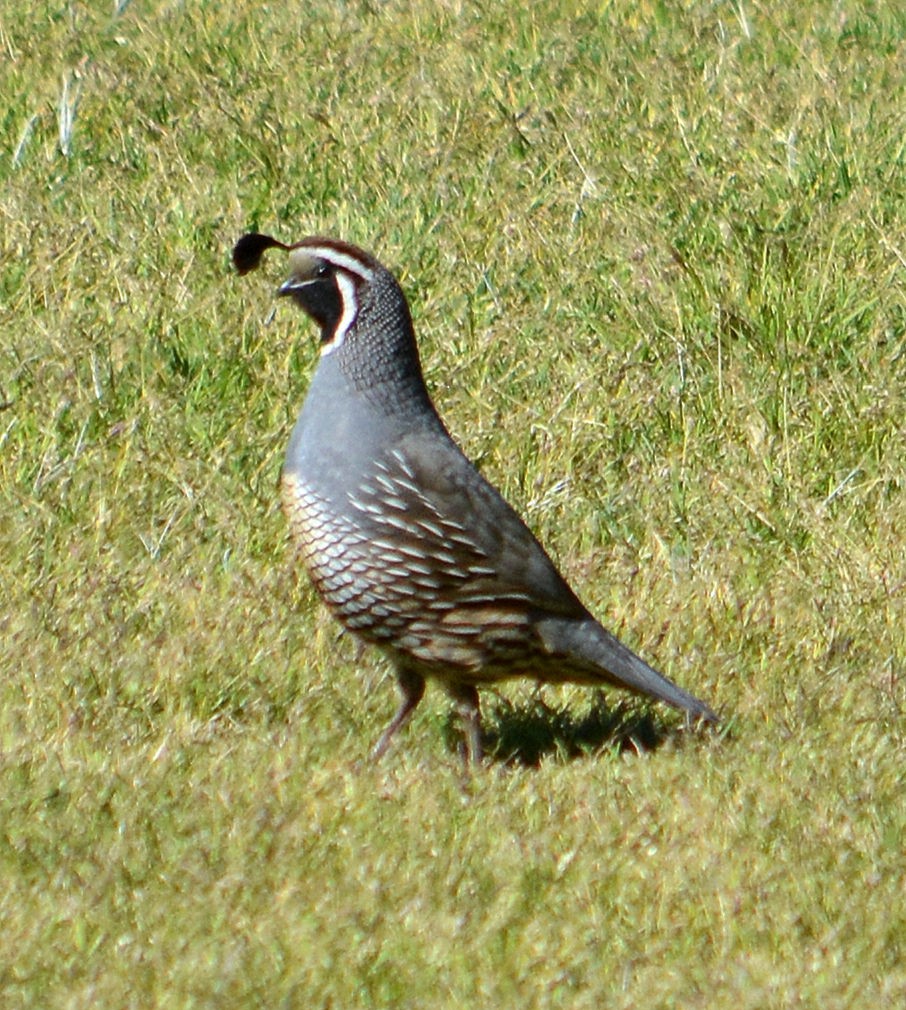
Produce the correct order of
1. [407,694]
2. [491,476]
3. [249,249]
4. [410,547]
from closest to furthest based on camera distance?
[410,547] < [407,694] < [249,249] < [491,476]

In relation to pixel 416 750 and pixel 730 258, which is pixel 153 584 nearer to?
pixel 416 750

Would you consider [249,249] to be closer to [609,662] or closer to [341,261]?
[341,261]

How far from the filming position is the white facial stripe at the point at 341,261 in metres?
5.40

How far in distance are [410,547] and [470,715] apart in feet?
1.43

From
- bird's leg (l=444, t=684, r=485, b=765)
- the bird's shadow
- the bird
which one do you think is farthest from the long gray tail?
bird's leg (l=444, t=684, r=485, b=765)

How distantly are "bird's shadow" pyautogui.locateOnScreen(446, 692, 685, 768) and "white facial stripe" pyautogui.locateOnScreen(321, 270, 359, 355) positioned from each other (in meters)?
1.01

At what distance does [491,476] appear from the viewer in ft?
21.6

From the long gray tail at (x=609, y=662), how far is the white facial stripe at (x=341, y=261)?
0.99m

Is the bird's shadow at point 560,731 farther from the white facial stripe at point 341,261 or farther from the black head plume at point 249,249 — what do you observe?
the black head plume at point 249,249

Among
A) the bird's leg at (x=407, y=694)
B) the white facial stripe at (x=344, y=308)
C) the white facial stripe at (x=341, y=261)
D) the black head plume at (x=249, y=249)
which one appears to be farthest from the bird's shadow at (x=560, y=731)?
the black head plume at (x=249, y=249)

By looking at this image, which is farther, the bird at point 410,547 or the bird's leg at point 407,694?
the bird's leg at point 407,694

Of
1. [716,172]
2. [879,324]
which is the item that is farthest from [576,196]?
[879,324]

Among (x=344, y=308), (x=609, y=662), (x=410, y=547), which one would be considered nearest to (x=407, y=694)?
(x=410, y=547)

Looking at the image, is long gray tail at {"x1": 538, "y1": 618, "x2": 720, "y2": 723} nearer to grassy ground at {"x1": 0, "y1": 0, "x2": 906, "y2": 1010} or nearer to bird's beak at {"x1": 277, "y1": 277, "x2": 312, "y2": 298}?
grassy ground at {"x1": 0, "y1": 0, "x2": 906, "y2": 1010}
